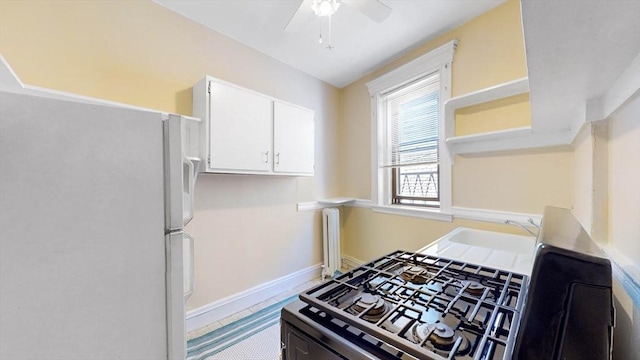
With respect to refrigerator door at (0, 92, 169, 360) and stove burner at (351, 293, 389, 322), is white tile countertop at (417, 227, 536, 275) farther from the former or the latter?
refrigerator door at (0, 92, 169, 360)

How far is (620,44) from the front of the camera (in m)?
0.55

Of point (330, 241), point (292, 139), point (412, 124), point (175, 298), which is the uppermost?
point (412, 124)

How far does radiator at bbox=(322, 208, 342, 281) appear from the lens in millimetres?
2887

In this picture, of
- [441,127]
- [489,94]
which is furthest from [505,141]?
[441,127]

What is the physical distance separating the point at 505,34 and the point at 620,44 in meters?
1.65

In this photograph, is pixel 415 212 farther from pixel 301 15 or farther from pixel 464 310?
pixel 301 15

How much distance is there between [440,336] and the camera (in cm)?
57

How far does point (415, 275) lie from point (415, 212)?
1601 millimetres

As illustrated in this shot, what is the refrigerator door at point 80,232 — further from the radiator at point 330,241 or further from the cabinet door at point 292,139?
the radiator at point 330,241

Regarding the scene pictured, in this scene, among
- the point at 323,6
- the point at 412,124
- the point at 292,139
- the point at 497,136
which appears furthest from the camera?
the point at 412,124

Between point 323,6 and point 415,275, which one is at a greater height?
point 323,6

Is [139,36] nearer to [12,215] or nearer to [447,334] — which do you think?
[12,215]

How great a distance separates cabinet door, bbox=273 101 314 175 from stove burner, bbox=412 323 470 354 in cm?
185

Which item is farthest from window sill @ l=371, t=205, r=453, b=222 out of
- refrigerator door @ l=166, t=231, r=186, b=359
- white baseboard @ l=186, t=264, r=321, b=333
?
refrigerator door @ l=166, t=231, r=186, b=359
